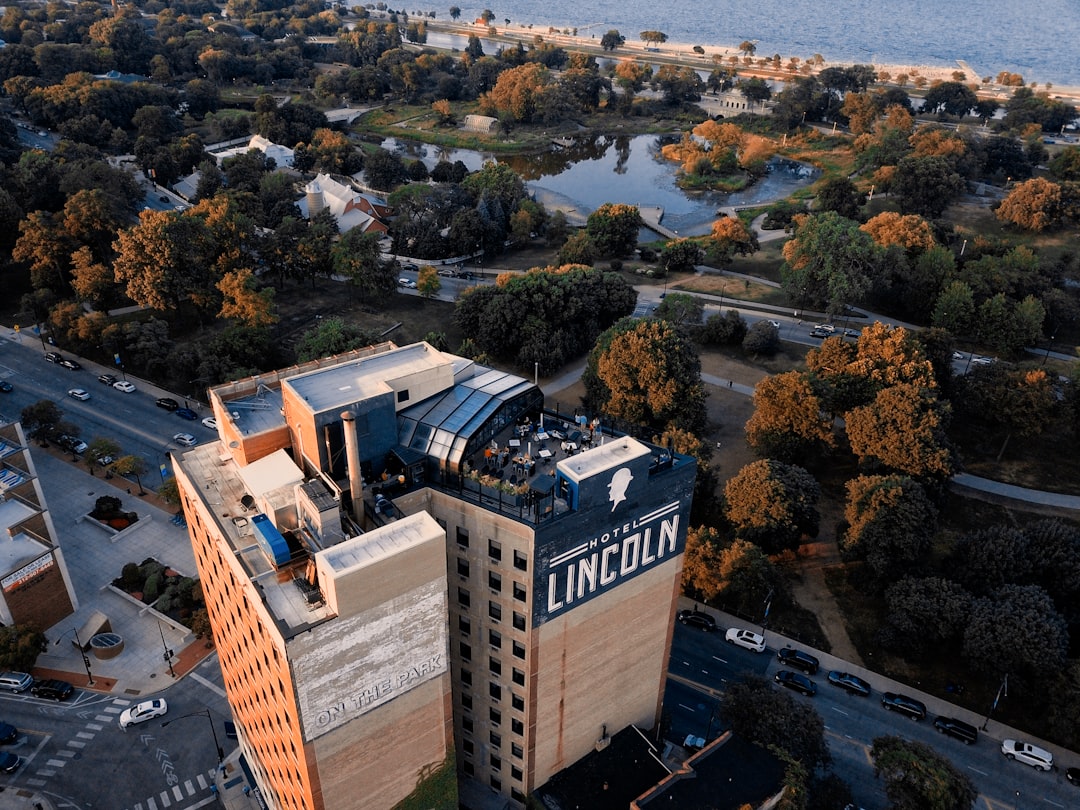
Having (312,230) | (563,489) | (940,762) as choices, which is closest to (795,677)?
(940,762)

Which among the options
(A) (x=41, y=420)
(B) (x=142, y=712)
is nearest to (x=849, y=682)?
(B) (x=142, y=712)

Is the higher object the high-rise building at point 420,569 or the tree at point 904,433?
the high-rise building at point 420,569

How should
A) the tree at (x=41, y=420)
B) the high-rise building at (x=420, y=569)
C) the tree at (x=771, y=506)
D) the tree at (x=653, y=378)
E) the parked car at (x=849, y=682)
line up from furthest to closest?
1. the tree at (x=41, y=420)
2. the tree at (x=653, y=378)
3. the tree at (x=771, y=506)
4. the parked car at (x=849, y=682)
5. the high-rise building at (x=420, y=569)

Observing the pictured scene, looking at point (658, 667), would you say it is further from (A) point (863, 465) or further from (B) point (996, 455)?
(B) point (996, 455)

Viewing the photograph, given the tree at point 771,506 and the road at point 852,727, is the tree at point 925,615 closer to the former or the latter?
the road at point 852,727

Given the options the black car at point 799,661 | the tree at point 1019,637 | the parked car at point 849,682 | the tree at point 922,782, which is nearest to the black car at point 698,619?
the black car at point 799,661

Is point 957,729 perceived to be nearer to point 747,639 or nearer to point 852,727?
point 852,727
